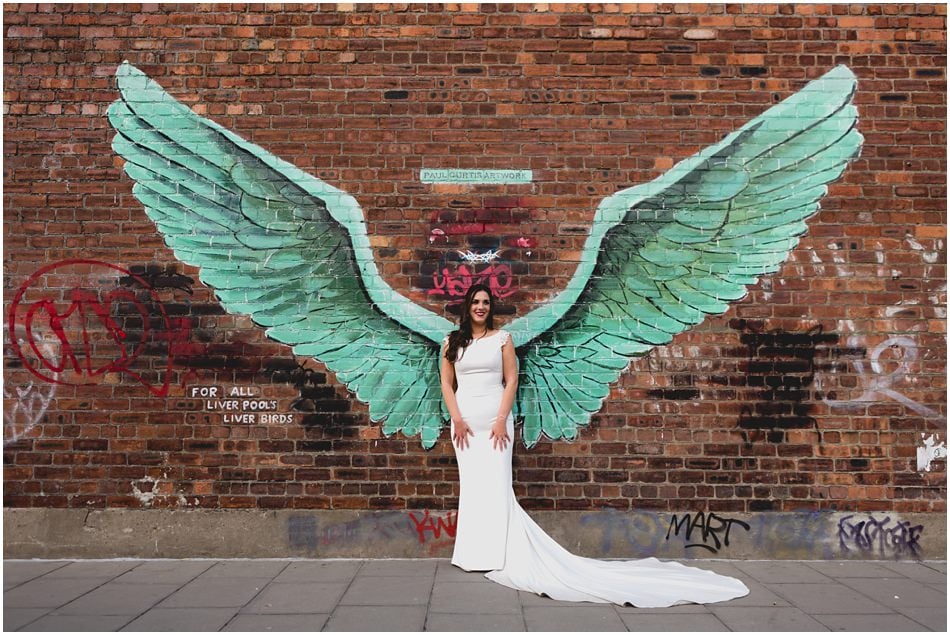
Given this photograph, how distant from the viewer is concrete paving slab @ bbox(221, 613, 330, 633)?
3105 mm

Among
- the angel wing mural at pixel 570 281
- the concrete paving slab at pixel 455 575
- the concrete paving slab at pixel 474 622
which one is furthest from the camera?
the angel wing mural at pixel 570 281

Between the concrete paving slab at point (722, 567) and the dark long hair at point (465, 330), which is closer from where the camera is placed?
the concrete paving slab at point (722, 567)

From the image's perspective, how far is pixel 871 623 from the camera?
3211 millimetres

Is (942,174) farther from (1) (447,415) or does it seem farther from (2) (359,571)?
(2) (359,571)

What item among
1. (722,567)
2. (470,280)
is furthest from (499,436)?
(722,567)

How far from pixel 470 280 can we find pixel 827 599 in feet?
9.32

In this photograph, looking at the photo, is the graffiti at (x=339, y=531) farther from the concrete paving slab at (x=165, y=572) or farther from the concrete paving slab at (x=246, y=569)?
the concrete paving slab at (x=165, y=572)

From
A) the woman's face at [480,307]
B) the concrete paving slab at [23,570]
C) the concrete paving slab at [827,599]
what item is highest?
the woman's face at [480,307]

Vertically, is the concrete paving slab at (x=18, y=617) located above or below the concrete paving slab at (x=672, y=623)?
below

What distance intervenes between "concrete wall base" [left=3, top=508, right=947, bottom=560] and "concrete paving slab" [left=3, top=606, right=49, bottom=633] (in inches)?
36.8

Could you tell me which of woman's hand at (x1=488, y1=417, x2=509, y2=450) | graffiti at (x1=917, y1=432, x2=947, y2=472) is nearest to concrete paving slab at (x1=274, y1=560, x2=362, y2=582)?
woman's hand at (x1=488, y1=417, x2=509, y2=450)

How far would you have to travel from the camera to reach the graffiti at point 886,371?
4398 millimetres

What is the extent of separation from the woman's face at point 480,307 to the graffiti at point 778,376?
1.73m

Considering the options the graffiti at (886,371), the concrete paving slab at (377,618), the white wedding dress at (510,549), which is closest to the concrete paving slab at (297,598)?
the concrete paving slab at (377,618)
